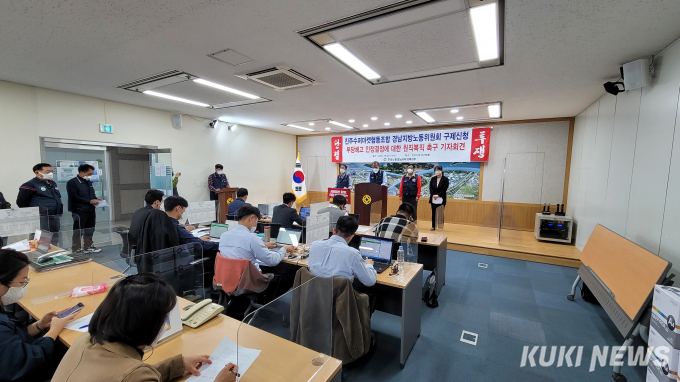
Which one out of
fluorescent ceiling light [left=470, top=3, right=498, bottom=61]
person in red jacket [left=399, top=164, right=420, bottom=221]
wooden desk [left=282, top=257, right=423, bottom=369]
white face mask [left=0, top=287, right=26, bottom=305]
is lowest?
wooden desk [left=282, top=257, right=423, bottom=369]

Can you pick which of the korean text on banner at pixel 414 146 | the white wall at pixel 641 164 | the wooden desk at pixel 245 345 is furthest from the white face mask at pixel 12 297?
the korean text on banner at pixel 414 146

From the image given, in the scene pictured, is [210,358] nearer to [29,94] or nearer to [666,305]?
[666,305]

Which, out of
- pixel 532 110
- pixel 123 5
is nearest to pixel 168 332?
pixel 123 5

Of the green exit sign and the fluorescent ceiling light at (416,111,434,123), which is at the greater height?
the fluorescent ceiling light at (416,111,434,123)

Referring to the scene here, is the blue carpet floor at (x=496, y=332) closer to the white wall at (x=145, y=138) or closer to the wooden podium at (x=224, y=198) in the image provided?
the wooden podium at (x=224, y=198)

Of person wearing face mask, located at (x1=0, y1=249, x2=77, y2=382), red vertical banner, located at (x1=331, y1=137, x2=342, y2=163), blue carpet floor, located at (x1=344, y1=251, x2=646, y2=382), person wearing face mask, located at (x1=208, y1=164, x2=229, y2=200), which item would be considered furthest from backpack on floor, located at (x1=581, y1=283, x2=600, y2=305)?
person wearing face mask, located at (x1=208, y1=164, x2=229, y2=200)

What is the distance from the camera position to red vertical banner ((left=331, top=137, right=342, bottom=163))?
880 centimetres

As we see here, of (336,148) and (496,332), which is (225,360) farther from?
(336,148)

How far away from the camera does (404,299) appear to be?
89.2 inches

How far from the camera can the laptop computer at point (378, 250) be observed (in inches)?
110

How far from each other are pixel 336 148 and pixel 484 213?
183 inches

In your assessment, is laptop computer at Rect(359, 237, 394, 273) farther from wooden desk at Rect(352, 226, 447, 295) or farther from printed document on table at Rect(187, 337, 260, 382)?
printed document on table at Rect(187, 337, 260, 382)

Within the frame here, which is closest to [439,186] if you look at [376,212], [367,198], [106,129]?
[376,212]

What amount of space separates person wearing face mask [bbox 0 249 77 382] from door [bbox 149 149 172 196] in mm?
4507
